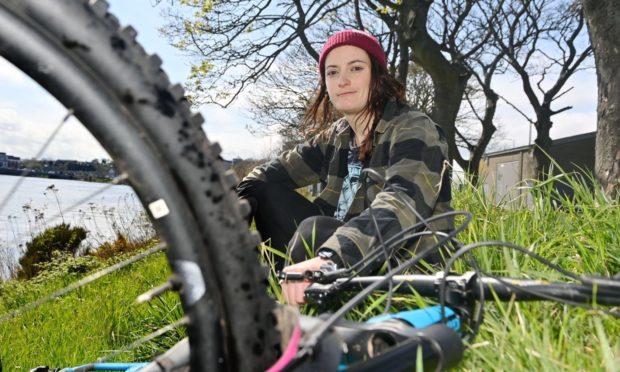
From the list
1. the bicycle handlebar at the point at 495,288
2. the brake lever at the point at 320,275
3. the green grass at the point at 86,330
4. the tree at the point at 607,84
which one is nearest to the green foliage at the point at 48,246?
the green grass at the point at 86,330

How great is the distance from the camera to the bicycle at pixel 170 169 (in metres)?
0.87

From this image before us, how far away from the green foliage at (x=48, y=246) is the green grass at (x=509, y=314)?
5522 millimetres

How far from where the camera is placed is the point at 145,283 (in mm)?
4922

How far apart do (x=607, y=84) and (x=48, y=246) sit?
9.54 metres

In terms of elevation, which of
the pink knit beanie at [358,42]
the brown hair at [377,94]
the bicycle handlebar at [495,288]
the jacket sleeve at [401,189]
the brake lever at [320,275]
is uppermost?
the pink knit beanie at [358,42]

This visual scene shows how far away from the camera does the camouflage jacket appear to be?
6.45ft

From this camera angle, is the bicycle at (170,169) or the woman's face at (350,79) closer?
the bicycle at (170,169)

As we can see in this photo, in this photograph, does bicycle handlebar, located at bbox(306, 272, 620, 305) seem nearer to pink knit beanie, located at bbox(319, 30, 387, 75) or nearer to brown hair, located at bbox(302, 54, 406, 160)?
brown hair, located at bbox(302, 54, 406, 160)

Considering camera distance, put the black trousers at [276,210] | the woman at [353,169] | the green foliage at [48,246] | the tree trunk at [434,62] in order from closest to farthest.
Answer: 1. the woman at [353,169]
2. the black trousers at [276,210]
3. the green foliage at [48,246]
4. the tree trunk at [434,62]

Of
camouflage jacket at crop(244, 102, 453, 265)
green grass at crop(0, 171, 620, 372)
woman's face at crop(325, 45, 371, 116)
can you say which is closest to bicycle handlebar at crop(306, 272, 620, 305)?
green grass at crop(0, 171, 620, 372)

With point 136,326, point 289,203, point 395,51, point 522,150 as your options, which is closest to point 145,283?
point 136,326

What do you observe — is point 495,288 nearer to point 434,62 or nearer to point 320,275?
point 320,275

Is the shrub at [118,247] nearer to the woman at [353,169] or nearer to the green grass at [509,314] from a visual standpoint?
the green grass at [509,314]

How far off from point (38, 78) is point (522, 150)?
106ft
